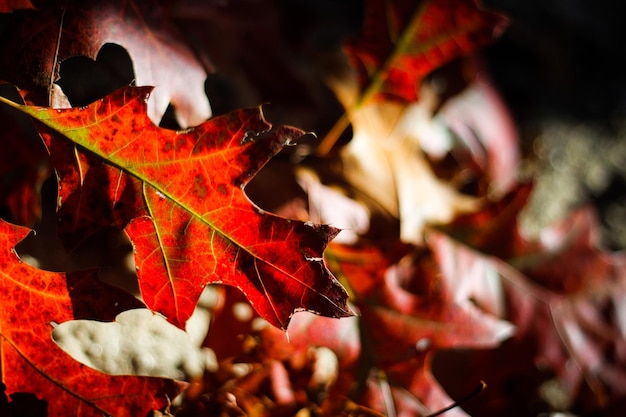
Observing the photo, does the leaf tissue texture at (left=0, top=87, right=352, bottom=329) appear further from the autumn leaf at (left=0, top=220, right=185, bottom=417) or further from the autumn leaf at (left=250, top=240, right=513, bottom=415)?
the autumn leaf at (left=250, top=240, right=513, bottom=415)

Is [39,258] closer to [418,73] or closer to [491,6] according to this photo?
[418,73]

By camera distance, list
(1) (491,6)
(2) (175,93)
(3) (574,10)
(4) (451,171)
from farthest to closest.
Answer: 1. (3) (574,10)
2. (1) (491,6)
3. (4) (451,171)
4. (2) (175,93)

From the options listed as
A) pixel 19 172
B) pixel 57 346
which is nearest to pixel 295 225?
pixel 57 346

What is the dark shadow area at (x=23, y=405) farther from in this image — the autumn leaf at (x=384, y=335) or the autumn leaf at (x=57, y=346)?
the autumn leaf at (x=384, y=335)

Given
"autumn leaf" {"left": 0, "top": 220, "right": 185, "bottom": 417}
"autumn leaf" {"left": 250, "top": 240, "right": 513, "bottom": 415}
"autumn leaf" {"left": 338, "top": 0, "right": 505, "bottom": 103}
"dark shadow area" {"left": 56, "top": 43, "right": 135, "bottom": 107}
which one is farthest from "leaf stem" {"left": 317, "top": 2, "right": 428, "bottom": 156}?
"autumn leaf" {"left": 0, "top": 220, "right": 185, "bottom": 417}

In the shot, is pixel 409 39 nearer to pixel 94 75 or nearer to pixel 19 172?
pixel 94 75

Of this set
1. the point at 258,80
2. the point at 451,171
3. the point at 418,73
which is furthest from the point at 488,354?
the point at 258,80

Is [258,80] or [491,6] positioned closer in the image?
[258,80]
